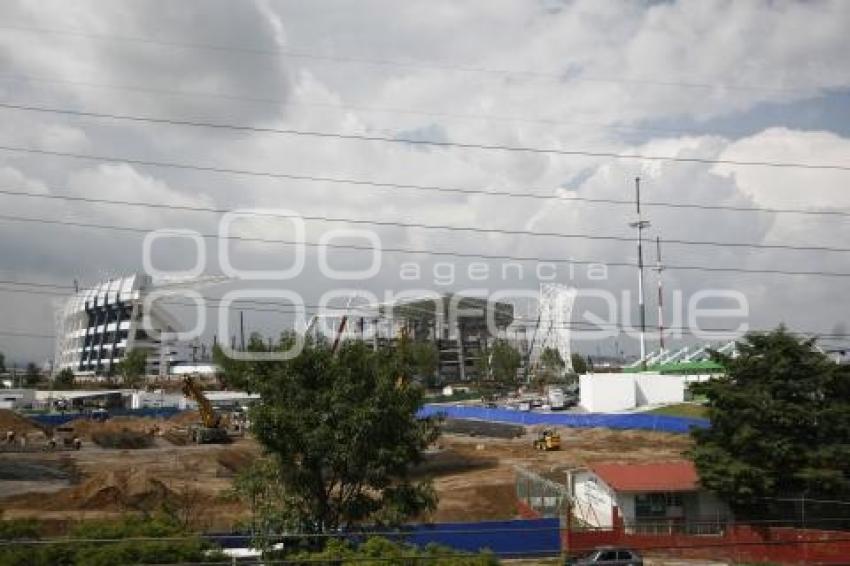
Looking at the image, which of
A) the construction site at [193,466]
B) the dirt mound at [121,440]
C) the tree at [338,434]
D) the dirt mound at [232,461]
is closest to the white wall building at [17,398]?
the construction site at [193,466]

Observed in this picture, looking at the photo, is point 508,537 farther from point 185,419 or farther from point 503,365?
point 503,365

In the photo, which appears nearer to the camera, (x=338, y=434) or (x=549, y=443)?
(x=338, y=434)

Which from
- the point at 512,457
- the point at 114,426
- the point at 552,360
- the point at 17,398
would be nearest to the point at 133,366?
the point at 17,398

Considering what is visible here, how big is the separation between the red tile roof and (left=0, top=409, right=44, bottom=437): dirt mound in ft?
221

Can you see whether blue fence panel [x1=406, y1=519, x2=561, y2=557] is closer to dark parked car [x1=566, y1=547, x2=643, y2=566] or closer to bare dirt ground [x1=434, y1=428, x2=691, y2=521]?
dark parked car [x1=566, y1=547, x2=643, y2=566]

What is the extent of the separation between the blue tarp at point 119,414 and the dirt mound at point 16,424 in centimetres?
919

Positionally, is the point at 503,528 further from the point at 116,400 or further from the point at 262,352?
the point at 116,400

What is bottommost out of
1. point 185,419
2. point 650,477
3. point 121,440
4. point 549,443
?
point 185,419

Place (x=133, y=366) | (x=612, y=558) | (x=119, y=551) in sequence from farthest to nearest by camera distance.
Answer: (x=133, y=366) → (x=612, y=558) → (x=119, y=551)

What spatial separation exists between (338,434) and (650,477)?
59.6 ft

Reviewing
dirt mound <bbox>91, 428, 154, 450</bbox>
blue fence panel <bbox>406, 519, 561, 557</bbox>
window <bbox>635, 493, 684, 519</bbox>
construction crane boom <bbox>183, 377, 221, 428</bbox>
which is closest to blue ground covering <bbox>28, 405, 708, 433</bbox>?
window <bbox>635, 493, 684, 519</bbox>

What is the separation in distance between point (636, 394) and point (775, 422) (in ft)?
175

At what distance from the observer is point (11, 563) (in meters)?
18.0

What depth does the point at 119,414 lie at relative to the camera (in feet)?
342
